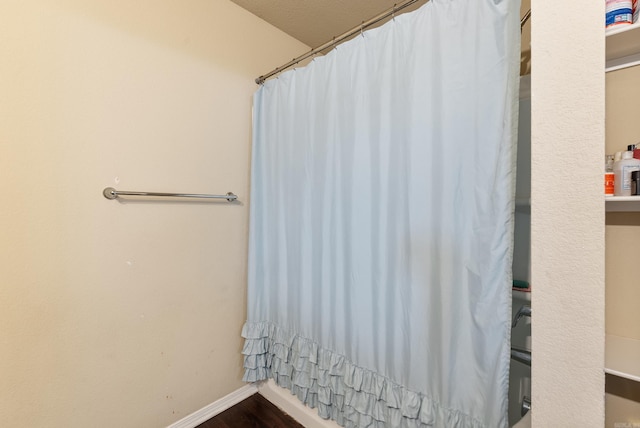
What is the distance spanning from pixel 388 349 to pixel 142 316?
118 cm

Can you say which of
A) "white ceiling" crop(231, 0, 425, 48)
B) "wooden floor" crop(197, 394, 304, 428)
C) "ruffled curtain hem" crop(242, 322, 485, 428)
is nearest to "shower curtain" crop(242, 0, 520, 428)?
"ruffled curtain hem" crop(242, 322, 485, 428)

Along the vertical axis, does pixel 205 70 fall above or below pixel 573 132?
above

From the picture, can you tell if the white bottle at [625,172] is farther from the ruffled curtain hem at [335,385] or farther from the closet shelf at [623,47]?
the ruffled curtain hem at [335,385]

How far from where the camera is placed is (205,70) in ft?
4.85

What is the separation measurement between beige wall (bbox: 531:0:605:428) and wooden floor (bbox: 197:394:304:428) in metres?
1.30

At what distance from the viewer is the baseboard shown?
145cm

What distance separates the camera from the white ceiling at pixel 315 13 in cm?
156

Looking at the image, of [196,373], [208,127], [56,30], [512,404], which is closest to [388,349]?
[512,404]

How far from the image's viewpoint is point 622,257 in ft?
2.83

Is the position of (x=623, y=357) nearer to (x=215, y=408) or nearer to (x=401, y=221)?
(x=401, y=221)

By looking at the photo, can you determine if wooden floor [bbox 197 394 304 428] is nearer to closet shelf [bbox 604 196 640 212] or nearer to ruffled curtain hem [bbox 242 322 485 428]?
ruffled curtain hem [bbox 242 322 485 428]

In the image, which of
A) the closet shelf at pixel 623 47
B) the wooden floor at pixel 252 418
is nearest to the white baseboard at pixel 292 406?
the wooden floor at pixel 252 418

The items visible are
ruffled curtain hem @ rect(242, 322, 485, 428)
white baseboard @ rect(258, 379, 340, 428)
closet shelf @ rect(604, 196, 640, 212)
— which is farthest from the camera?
white baseboard @ rect(258, 379, 340, 428)

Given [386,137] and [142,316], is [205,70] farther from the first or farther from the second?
[142,316]
